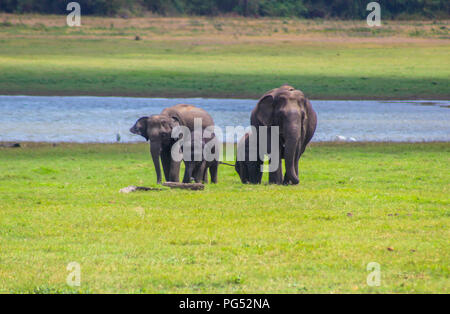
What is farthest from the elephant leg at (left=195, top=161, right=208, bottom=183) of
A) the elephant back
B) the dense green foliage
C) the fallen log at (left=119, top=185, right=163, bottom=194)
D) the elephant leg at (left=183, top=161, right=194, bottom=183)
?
the dense green foliage

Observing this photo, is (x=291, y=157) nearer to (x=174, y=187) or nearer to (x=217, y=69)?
(x=174, y=187)

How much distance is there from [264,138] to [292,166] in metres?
0.92

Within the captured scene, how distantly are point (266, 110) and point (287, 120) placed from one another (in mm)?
621

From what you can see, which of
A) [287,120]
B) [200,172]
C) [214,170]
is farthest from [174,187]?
[287,120]

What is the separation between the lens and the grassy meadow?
129ft

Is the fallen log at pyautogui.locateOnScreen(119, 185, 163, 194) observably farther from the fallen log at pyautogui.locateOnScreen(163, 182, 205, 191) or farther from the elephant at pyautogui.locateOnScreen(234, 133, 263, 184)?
the elephant at pyautogui.locateOnScreen(234, 133, 263, 184)

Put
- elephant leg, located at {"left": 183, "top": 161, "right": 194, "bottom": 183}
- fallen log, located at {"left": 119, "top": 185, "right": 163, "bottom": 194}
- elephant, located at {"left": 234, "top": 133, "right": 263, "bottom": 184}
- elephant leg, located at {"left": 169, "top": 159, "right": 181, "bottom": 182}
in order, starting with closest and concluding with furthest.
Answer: fallen log, located at {"left": 119, "top": 185, "right": 163, "bottom": 194} < elephant leg, located at {"left": 183, "top": 161, "right": 194, "bottom": 183} < elephant leg, located at {"left": 169, "top": 159, "right": 181, "bottom": 182} < elephant, located at {"left": 234, "top": 133, "right": 263, "bottom": 184}

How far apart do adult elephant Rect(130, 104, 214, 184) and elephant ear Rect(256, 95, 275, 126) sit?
1.95 metres

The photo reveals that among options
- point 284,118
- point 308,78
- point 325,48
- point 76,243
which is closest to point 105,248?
point 76,243

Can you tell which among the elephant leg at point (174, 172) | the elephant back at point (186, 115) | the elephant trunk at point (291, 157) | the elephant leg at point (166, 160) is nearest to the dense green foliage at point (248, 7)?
the elephant back at point (186, 115)

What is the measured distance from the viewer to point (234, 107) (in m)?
35.2

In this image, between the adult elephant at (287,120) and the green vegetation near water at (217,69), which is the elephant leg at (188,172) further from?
the green vegetation near water at (217,69)

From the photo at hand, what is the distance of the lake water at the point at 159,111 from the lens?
92.1ft

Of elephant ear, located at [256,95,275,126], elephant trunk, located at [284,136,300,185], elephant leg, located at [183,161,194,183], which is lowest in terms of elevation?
elephant leg, located at [183,161,194,183]
